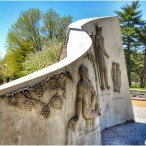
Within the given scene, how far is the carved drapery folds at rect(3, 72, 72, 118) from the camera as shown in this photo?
472 centimetres

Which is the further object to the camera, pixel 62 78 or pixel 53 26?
pixel 53 26

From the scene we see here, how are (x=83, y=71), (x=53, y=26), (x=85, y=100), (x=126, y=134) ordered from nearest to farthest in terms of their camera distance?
(x=85, y=100) → (x=83, y=71) → (x=126, y=134) → (x=53, y=26)

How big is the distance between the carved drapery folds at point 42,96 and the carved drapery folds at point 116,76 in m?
4.43

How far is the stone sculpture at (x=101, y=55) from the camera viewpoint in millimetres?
8891

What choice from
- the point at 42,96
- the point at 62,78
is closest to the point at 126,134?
the point at 62,78

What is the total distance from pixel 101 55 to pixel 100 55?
4 centimetres

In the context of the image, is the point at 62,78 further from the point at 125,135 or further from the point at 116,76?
the point at 116,76

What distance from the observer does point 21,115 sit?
477 cm

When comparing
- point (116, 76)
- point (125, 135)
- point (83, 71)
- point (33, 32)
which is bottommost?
point (125, 135)

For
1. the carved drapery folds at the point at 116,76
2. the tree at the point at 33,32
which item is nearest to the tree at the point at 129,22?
the tree at the point at 33,32

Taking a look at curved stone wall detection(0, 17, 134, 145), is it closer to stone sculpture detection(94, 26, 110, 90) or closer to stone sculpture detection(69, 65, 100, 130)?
stone sculpture detection(69, 65, 100, 130)

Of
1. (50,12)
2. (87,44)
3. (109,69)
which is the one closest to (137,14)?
(50,12)

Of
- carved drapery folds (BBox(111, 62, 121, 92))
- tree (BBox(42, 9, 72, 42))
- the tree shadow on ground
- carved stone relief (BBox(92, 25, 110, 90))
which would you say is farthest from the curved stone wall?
tree (BBox(42, 9, 72, 42))

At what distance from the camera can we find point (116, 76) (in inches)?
393
